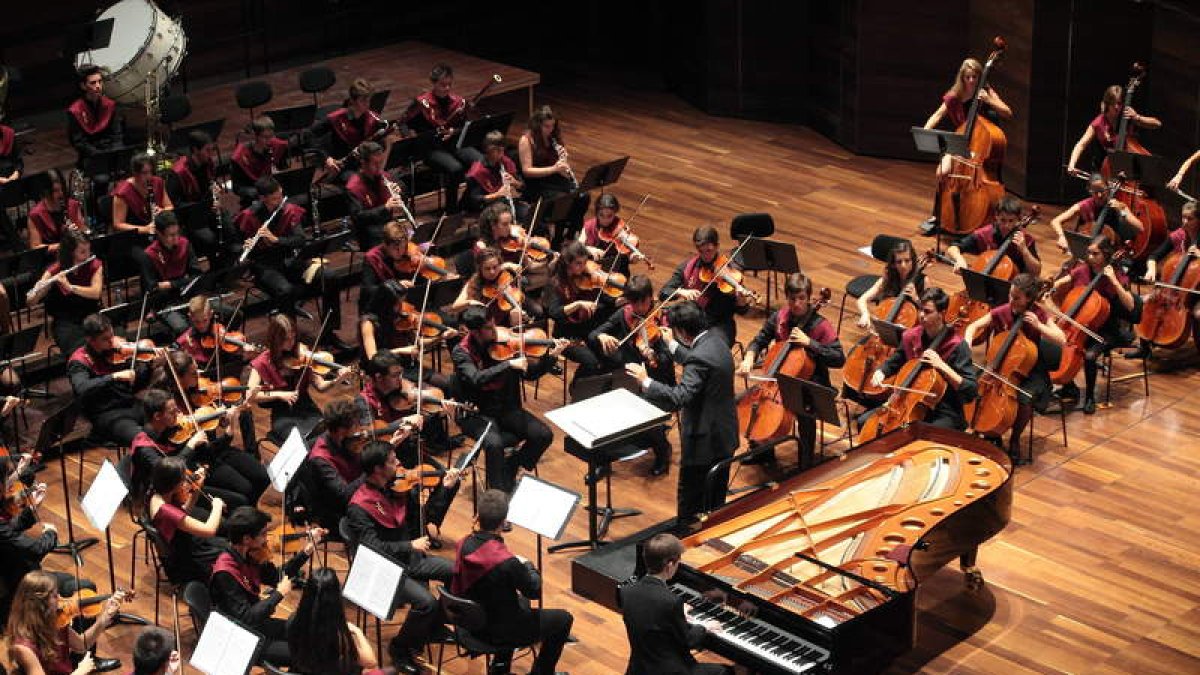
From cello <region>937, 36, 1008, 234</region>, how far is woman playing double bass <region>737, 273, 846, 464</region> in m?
2.99

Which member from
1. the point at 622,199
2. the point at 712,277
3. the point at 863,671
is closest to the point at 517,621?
the point at 863,671

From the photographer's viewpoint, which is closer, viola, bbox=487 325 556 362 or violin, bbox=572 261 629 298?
viola, bbox=487 325 556 362

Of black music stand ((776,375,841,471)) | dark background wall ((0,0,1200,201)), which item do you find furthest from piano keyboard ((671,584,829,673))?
dark background wall ((0,0,1200,201))

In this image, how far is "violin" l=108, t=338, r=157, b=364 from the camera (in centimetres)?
991

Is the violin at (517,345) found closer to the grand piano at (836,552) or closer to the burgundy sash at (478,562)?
the grand piano at (836,552)

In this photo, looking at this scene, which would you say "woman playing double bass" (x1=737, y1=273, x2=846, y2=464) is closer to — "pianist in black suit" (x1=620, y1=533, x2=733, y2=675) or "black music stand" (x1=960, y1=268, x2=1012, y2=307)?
"black music stand" (x1=960, y1=268, x2=1012, y2=307)

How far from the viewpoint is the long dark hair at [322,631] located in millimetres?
6992

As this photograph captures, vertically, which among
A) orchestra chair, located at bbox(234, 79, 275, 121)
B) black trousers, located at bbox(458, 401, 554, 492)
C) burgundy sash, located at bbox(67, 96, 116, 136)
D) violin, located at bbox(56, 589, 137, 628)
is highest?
Answer: burgundy sash, located at bbox(67, 96, 116, 136)

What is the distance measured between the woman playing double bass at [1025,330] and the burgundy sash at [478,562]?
3463 millimetres

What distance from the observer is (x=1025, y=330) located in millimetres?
9961

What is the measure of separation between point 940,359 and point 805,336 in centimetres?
80

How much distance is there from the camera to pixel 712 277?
1085cm

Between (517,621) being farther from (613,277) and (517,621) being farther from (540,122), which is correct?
(540,122)

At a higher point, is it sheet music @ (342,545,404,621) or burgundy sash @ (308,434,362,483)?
sheet music @ (342,545,404,621)
